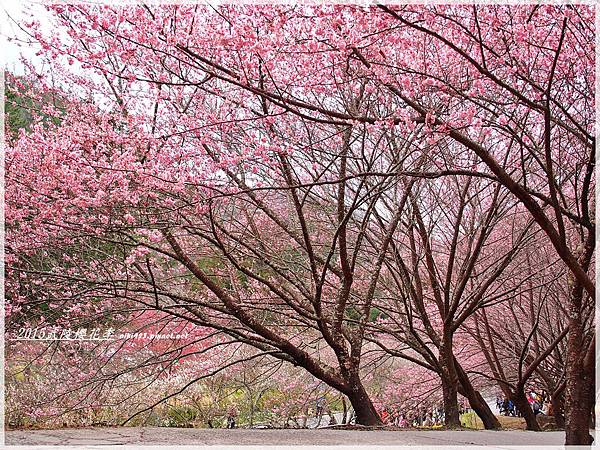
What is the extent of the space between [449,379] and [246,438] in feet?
8.64

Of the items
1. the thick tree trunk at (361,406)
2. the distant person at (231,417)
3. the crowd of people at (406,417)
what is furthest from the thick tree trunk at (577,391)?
the distant person at (231,417)

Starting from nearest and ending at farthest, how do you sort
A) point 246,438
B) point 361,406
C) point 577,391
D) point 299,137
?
1. point 577,391
2. point 246,438
3. point 299,137
4. point 361,406

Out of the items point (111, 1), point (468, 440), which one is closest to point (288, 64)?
point (111, 1)

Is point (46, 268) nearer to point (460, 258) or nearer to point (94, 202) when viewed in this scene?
point (94, 202)

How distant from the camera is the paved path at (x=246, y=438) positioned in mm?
4332

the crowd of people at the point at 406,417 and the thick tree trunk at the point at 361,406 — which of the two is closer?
the thick tree trunk at the point at 361,406

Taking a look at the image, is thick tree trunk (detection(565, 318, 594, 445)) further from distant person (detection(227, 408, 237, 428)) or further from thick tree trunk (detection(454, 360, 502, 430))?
distant person (detection(227, 408, 237, 428))

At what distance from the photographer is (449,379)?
21.4ft

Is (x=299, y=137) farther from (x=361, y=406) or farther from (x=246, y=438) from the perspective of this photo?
(x=361, y=406)

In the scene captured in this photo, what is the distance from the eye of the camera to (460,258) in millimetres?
8078

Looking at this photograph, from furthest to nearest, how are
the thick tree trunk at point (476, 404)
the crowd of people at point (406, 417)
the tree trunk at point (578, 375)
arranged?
1. the crowd of people at point (406, 417)
2. the thick tree trunk at point (476, 404)
3. the tree trunk at point (578, 375)

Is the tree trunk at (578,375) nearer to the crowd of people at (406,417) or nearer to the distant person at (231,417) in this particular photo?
the crowd of people at (406,417)

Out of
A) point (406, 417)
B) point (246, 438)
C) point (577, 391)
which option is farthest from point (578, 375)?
point (406, 417)

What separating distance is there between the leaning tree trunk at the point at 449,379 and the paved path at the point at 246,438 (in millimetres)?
990
